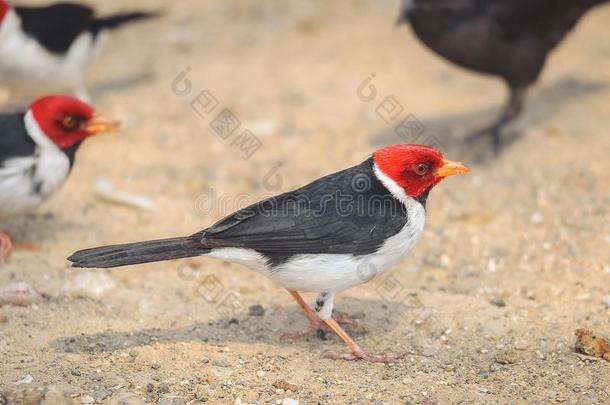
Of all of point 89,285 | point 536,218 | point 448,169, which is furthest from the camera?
point 536,218

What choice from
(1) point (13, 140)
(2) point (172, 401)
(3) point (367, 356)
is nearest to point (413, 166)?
(3) point (367, 356)

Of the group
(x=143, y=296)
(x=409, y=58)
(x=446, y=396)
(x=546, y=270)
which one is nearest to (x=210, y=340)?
(x=143, y=296)

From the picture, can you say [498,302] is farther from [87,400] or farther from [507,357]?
[87,400]

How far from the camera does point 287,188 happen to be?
A: 6141 millimetres

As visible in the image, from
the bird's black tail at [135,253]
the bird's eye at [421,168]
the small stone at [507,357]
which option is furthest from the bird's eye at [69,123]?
the small stone at [507,357]

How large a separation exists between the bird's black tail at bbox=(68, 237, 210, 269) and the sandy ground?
0.49 metres

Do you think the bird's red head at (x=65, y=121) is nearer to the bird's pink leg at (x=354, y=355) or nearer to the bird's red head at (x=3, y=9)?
the bird's red head at (x=3, y=9)

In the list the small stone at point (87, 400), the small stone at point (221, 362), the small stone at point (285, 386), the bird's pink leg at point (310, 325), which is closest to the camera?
the small stone at point (87, 400)

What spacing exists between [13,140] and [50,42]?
2.20m

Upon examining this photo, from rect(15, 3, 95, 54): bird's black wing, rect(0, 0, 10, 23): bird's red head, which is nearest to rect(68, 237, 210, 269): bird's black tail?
rect(0, 0, 10, 23): bird's red head

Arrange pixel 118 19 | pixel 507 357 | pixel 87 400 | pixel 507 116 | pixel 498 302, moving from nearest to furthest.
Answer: pixel 87 400 < pixel 507 357 < pixel 498 302 < pixel 507 116 < pixel 118 19

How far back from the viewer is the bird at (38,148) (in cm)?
504

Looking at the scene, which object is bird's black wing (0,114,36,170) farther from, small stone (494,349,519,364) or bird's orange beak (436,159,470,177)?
small stone (494,349,519,364)

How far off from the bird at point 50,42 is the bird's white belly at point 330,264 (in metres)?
3.73
